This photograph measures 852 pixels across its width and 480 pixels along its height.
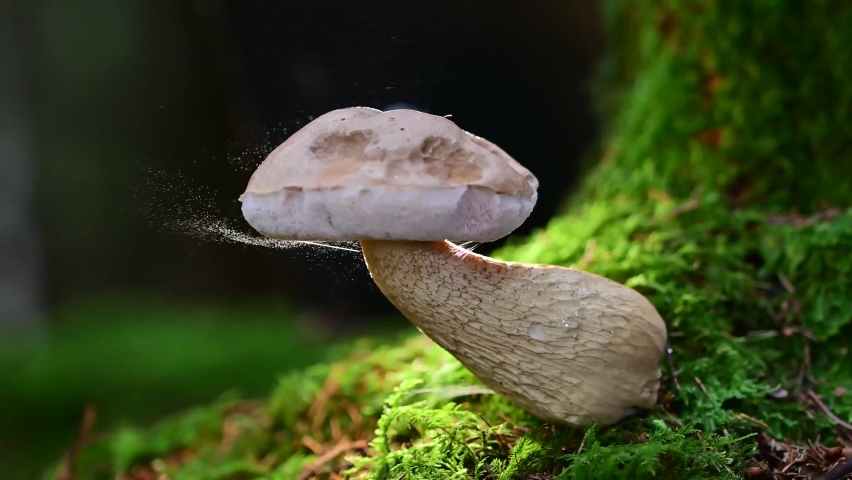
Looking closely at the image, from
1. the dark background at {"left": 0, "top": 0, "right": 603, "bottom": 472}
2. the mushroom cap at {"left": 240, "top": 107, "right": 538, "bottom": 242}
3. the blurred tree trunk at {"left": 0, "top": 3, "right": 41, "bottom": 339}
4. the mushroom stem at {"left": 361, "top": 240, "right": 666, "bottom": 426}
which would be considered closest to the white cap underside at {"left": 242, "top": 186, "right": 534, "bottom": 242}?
the mushroom cap at {"left": 240, "top": 107, "right": 538, "bottom": 242}

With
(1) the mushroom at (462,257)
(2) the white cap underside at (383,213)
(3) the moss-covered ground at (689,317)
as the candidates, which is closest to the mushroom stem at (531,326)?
(1) the mushroom at (462,257)

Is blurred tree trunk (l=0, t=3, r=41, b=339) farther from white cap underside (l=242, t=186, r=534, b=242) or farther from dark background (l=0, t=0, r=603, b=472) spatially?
white cap underside (l=242, t=186, r=534, b=242)

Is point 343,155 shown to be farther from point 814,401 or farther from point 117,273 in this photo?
point 117,273

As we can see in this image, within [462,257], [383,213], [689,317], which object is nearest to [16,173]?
[462,257]

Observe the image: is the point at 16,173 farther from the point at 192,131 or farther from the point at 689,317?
the point at 689,317

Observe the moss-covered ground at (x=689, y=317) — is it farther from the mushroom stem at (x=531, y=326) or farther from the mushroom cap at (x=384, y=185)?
the mushroom cap at (x=384, y=185)
